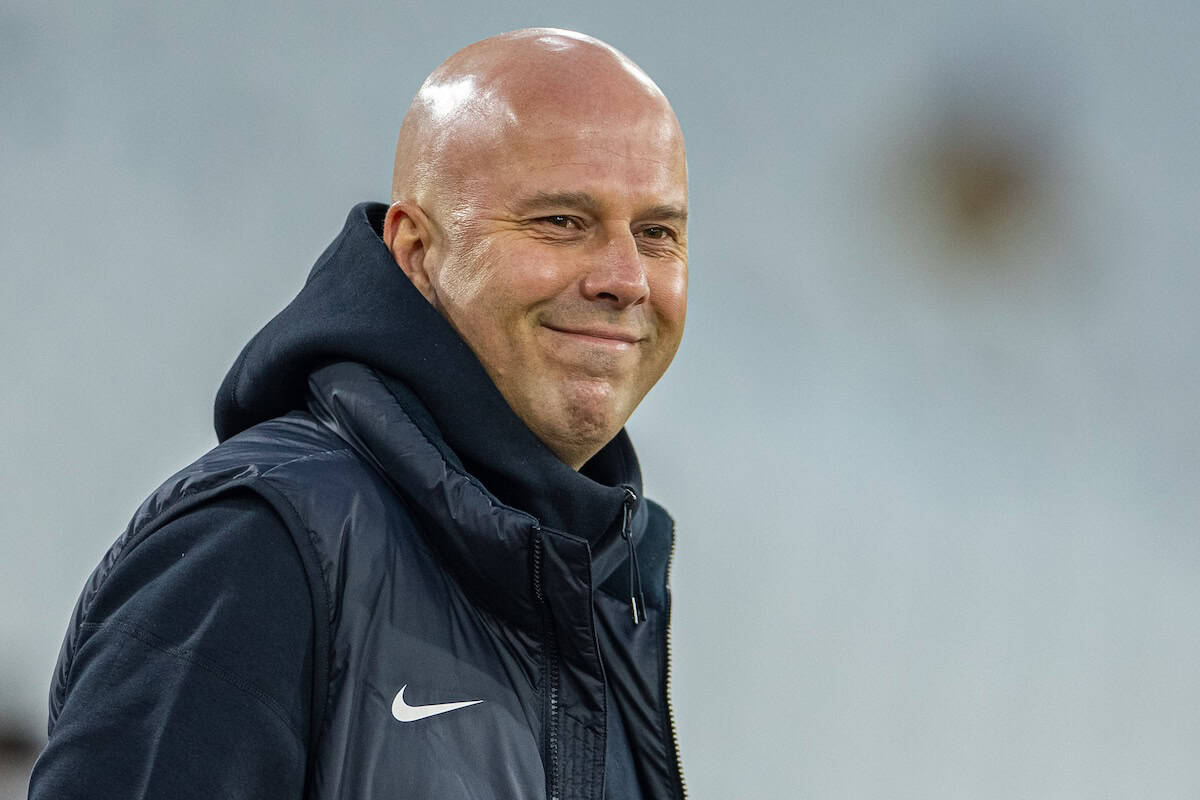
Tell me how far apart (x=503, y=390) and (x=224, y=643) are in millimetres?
342

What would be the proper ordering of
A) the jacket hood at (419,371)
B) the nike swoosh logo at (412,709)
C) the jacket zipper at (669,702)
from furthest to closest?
the jacket zipper at (669,702) < the jacket hood at (419,371) < the nike swoosh logo at (412,709)

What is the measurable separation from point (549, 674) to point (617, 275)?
12.0 inches

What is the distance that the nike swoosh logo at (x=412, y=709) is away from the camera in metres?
0.88

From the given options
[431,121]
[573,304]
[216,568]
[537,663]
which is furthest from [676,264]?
[216,568]

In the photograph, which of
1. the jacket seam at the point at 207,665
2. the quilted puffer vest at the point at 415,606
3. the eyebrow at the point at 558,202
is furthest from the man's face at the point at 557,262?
the jacket seam at the point at 207,665

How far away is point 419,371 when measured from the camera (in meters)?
1.03

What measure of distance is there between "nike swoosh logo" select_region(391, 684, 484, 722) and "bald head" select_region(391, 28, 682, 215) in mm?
397

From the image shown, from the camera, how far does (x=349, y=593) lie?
35.2 inches

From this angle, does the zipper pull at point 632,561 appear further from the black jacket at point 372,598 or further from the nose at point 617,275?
the nose at point 617,275

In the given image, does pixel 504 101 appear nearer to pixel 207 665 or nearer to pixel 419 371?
pixel 419 371

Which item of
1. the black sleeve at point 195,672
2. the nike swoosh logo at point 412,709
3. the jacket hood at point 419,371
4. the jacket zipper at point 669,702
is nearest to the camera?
the black sleeve at point 195,672

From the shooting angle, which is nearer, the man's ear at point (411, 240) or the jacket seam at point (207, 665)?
the jacket seam at point (207, 665)

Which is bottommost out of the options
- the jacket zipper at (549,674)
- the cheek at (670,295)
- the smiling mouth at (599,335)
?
the jacket zipper at (549,674)

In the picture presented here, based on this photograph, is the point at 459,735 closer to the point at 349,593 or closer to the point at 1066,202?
the point at 349,593
